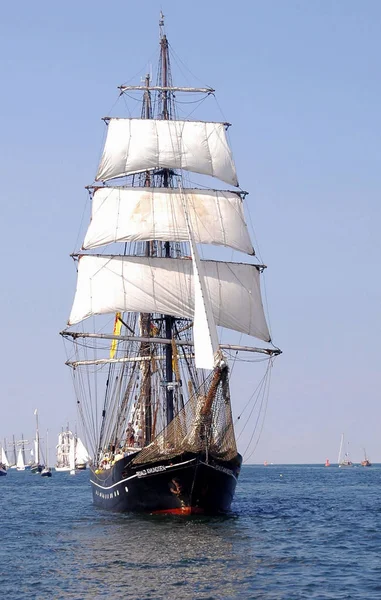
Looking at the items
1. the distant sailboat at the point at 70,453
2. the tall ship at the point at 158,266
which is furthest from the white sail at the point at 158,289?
the distant sailboat at the point at 70,453

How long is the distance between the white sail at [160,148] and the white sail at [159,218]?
1723mm

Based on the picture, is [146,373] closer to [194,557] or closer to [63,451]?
[194,557]

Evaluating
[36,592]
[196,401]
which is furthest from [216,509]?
[36,592]

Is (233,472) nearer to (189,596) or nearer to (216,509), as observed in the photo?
(216,509)

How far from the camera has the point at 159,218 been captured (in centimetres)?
A: 6222

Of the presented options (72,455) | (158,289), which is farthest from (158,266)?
(72,455)

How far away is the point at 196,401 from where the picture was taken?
157 ft

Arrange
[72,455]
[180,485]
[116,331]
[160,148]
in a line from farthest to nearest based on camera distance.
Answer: [72,455], [116,331], [160,148], [180,485]

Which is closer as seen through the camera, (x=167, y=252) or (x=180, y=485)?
(x=180, y=485)

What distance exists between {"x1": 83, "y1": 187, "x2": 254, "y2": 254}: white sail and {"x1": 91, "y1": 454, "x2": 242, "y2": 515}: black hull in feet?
53.2

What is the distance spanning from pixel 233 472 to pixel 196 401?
4.34m

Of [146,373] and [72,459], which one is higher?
[72,459]

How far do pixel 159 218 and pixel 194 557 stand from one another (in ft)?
98.1

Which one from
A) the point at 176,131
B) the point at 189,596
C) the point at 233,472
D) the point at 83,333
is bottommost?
the point at 189,596
